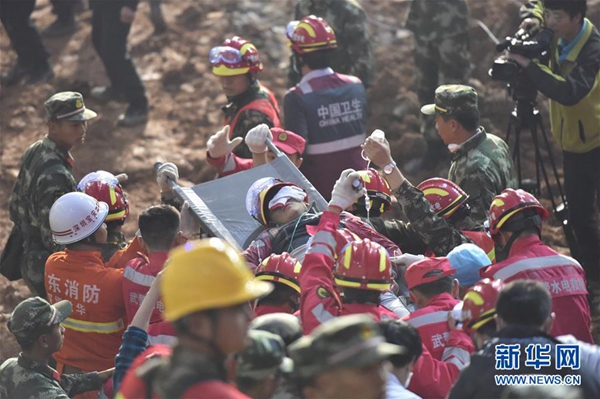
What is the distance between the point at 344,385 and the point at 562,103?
5.08 meters

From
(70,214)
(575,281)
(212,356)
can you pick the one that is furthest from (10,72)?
(212,356)

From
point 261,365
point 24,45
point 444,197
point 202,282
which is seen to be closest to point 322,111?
point 444,197

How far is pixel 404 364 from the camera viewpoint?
14.9 feet

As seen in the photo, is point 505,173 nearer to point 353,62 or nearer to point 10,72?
point 353,62

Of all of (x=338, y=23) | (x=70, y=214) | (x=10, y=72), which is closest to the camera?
(x=70, y=214)

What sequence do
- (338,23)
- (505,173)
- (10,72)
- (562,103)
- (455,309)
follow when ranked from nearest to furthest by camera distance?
(455,309)
(505,173)
(562,103)
(338,23)
(10,72)

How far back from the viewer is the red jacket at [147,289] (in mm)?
5863

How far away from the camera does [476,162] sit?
23.0 feet

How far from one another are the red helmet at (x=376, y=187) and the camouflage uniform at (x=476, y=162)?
1.87ft

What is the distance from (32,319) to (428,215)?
2389 millimetres

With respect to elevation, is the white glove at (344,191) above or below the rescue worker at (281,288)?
above

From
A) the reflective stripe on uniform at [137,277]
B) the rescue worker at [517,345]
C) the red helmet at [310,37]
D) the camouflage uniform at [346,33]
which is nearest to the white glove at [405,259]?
the reflective stripe on uniform at [137,277]

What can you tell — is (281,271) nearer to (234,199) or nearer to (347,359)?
(234,199)

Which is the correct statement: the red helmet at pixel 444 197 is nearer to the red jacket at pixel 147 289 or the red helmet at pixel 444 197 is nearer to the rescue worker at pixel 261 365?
the red jacket at pixel 147 289
